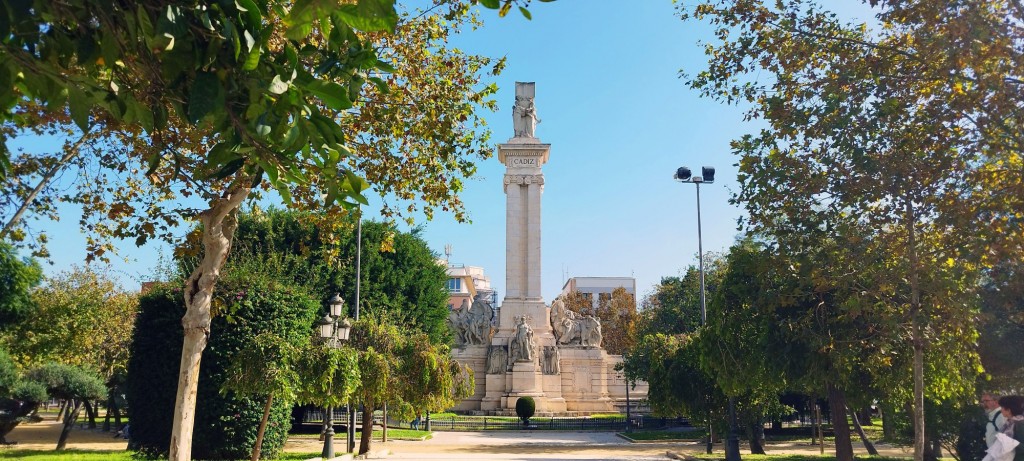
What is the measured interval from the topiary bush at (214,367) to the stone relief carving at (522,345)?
2174cm

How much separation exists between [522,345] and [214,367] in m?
24.1

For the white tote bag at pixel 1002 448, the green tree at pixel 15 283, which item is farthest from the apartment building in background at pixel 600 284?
the white tote bag at pixel 1002 448

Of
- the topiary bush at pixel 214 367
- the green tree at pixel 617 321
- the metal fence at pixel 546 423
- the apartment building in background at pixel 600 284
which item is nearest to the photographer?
the topiary bush at pixel 214 367

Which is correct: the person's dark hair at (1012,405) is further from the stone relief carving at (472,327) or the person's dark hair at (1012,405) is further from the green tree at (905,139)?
the stone relief carving at (472,327)

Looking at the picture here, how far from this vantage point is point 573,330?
144 feet

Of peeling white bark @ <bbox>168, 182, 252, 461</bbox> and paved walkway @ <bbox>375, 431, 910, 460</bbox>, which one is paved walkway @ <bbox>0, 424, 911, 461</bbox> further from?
peeling white bark @ <bbox>168, 182, 252, 461</bbox>

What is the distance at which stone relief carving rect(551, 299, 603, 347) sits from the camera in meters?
43.6

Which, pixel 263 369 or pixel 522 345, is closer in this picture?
pixel 263 369

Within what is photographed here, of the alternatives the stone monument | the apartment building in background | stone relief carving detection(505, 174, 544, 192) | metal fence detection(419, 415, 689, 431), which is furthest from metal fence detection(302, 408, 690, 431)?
the apartment building in background

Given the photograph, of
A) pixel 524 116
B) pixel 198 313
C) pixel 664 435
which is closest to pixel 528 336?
pixel 664 435

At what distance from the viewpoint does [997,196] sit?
11.2 meters

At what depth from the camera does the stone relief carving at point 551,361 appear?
4144 cm

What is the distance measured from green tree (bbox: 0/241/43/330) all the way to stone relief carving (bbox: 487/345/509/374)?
21.6m

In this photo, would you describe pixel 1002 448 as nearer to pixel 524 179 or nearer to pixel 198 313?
pixel 198 313
